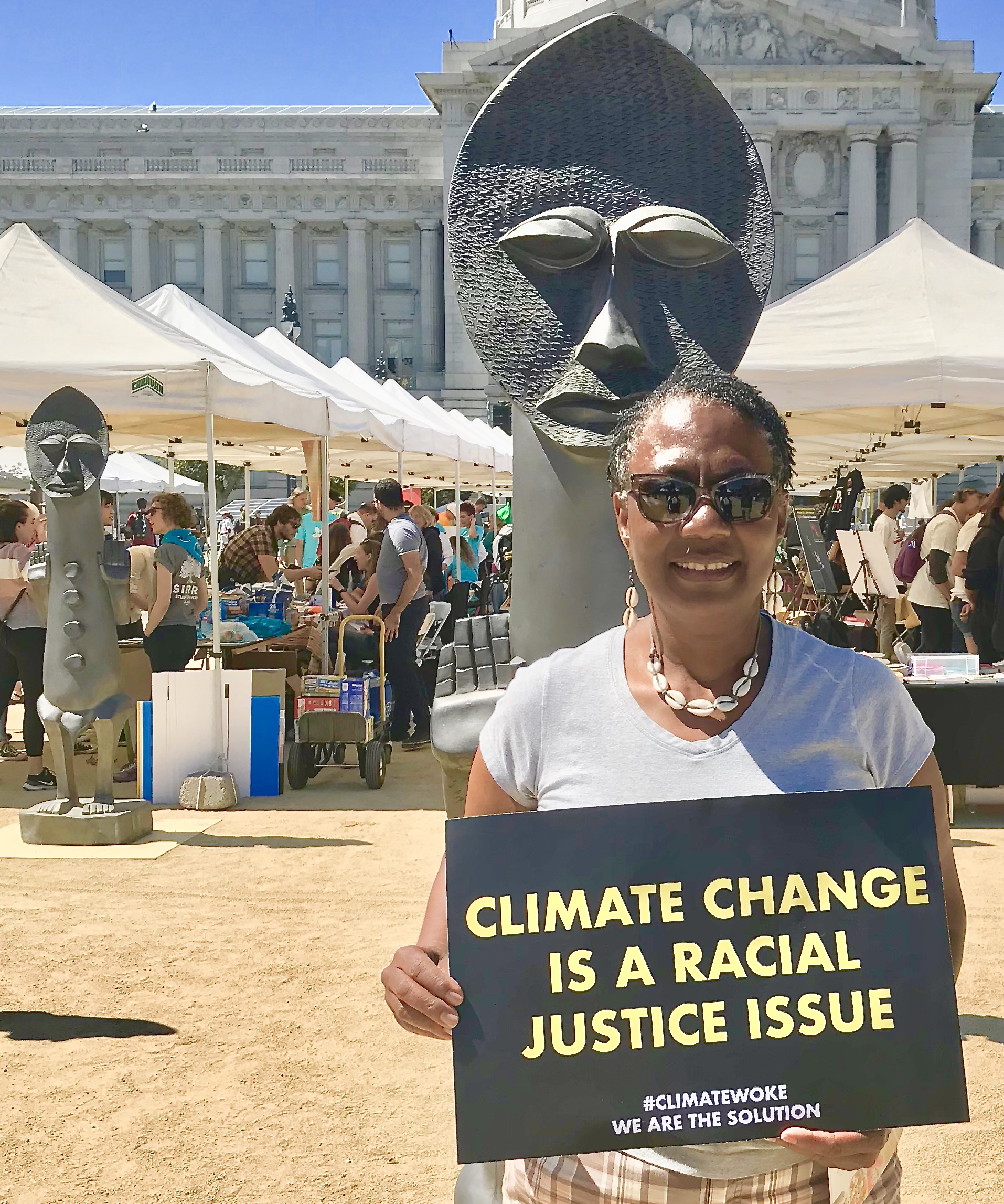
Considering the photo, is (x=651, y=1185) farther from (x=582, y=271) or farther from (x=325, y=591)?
(x=325, y=591)

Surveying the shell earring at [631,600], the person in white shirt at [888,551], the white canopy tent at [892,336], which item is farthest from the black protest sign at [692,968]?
the person in white shirt at [888,551]

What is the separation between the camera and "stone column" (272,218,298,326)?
5625cm

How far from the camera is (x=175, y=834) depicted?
22.4 ft

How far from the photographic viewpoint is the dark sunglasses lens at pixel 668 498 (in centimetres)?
148

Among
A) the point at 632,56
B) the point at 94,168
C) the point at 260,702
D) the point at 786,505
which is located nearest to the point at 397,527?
the point at 260,702

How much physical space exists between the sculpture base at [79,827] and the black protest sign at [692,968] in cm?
555

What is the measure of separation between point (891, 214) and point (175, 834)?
5147cm

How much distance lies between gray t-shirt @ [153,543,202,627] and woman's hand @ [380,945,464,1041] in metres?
6.77

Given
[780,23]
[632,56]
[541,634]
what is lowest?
[541,634]

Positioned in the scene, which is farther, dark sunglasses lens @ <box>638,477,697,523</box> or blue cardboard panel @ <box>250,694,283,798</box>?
blue cardboard panel @ <box>250,694,283,798</box>

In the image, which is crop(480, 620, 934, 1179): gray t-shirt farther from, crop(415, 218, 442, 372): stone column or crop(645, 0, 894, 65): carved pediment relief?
crop(415, 218, 442, 372): stone column

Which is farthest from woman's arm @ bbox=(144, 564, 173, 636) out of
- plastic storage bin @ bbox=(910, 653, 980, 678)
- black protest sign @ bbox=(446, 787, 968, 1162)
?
black protest sign @ bbox=(446, 787, 968, 1162)

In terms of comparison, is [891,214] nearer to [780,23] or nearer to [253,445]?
[780,23]

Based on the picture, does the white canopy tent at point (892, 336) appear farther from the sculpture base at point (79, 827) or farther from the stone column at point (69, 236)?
the stone column at point (69, 236)
